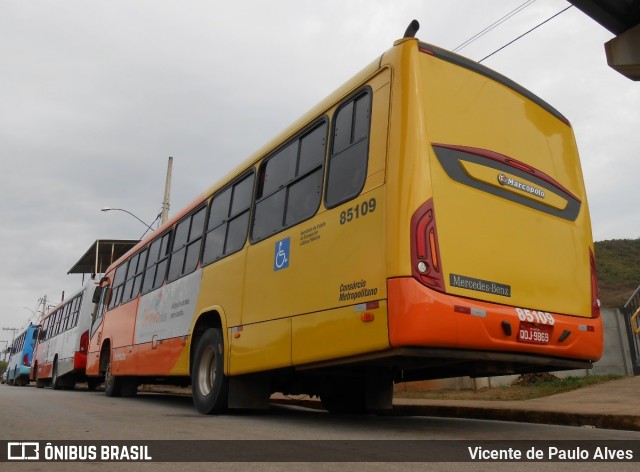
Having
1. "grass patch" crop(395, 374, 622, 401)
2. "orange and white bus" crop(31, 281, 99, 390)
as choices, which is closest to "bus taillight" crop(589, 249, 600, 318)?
"grass patch" crop(395, 374, 622, 401)

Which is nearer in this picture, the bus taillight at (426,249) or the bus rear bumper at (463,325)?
the bus rear bumper at (463,325)

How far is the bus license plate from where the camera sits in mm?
4713

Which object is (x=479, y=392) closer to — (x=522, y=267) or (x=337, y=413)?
(x=337, y=413)

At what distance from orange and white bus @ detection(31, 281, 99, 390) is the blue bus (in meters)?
5.04

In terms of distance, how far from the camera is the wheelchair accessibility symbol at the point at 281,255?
5828mm

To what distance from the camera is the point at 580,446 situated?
4254 mm

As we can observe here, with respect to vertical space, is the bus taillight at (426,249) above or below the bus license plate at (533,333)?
above

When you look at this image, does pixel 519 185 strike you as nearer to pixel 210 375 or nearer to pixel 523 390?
pixel 210 375

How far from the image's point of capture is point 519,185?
5.29m

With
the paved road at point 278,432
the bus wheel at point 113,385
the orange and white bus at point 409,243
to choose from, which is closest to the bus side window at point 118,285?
the bus wheel at point 113,385

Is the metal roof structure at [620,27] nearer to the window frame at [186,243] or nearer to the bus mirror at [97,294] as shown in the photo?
the window frame at [186,243]

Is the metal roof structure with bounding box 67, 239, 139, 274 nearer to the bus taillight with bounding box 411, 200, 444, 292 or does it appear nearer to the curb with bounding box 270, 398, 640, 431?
the curb with bounding box 270, 398, 640, 431

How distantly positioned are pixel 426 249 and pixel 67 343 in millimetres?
16182

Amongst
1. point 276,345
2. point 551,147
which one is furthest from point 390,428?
point 551,147
